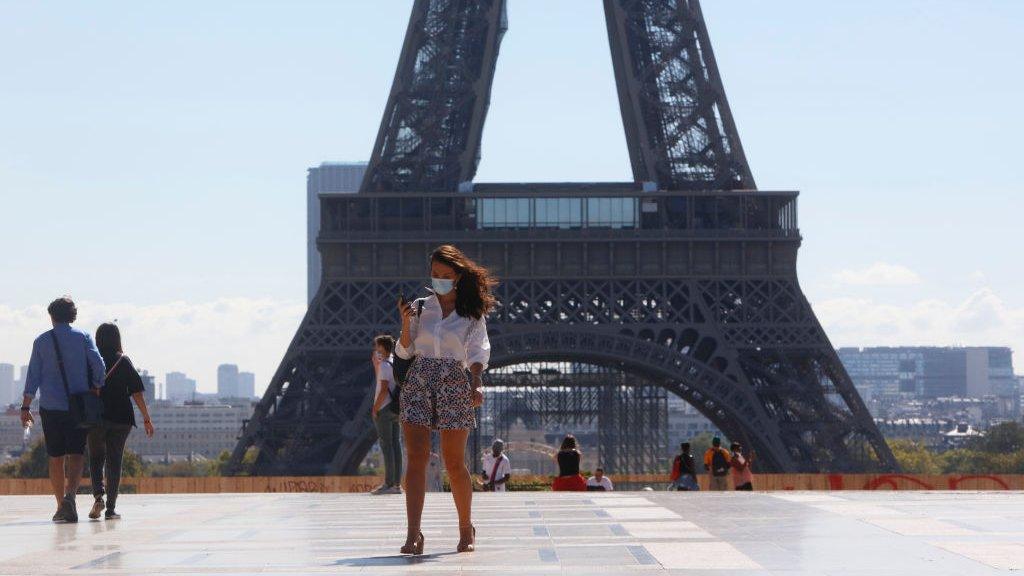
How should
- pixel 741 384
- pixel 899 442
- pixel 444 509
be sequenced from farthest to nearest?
pixel 899 442 < pixel 741 384 < pixel 444 509

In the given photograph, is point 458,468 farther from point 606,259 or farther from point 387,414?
point 606,259

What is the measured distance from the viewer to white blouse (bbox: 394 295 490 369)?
1461 centimetres

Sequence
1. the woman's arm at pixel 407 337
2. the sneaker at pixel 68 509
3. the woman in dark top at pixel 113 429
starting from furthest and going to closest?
1. the woman in dark top at pixel 113 429
2. the sneaker at pixel 68 509
3. the woman's arm at pixel 407 337

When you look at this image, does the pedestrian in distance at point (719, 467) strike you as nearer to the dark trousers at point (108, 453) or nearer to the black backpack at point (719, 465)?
the black backpack at point (719, 465)

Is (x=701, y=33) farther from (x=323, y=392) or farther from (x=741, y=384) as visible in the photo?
(x=323, y=392)

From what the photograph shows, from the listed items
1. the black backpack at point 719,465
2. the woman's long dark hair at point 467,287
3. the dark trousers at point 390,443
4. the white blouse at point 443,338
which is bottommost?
the black backpack at point 719,465

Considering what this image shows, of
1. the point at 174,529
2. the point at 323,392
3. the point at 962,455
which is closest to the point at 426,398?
the point at 174,529

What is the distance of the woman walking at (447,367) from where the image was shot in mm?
14539

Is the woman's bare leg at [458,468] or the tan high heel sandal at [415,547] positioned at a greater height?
the woman's bare leg at [458,468]

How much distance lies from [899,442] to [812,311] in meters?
94.7

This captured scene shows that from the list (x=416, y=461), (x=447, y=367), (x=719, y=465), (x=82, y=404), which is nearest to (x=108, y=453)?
(x=82, y=404)

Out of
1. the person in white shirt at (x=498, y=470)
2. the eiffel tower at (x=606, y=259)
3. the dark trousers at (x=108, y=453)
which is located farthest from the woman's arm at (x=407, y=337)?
the eiffel tower at (x=606, y=259)

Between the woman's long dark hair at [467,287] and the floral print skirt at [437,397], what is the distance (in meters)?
0.42

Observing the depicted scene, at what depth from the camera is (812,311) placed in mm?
66375
